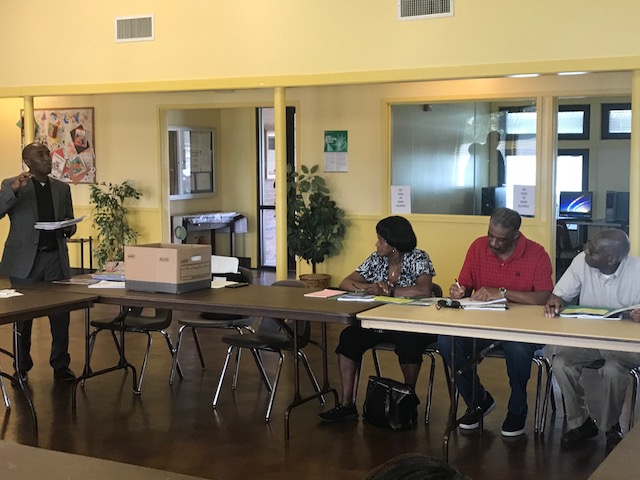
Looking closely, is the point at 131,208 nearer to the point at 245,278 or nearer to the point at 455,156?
the point at 455,156

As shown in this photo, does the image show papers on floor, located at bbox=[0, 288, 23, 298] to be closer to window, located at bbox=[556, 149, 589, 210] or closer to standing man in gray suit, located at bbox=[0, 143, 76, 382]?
standing man in gray suit, located at bbox=[0, 143, 76, 382]

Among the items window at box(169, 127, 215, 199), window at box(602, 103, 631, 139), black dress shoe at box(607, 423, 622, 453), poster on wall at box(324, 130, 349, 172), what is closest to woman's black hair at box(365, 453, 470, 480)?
black dress shoe at box(607, 423, 622, 453)

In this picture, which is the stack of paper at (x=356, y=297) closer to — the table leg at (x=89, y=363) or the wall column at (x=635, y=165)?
the table leg at (x=89, y=363)

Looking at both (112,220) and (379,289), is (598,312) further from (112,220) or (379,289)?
(112,220)

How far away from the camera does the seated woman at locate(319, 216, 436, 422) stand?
17.5 ft

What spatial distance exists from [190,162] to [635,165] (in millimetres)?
7088

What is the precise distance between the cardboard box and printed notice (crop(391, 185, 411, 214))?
13.4 ft

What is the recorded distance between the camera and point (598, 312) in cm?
476

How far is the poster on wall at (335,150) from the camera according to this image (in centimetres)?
977

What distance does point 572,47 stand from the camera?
6.79 metres

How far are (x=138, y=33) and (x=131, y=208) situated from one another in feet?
10.1

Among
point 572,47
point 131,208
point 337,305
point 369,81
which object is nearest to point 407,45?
point 369,81

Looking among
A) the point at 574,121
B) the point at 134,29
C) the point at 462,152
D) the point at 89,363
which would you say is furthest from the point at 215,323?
the point at 574,121

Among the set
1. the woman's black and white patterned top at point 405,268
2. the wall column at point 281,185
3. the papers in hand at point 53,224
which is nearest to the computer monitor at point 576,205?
the wall column at point 281,185
